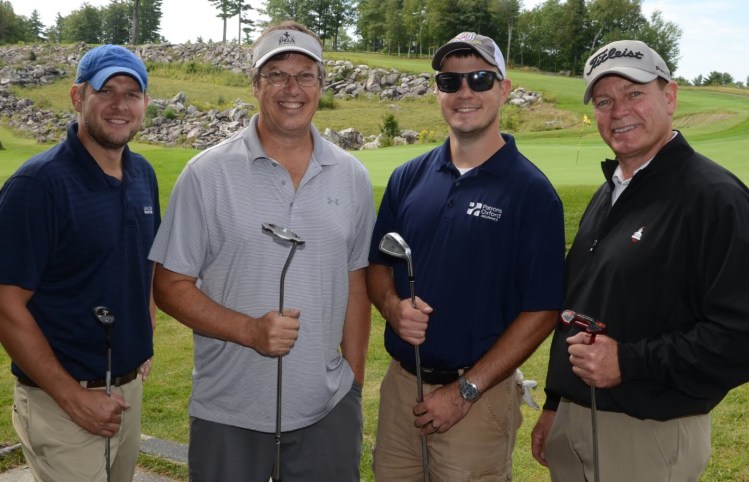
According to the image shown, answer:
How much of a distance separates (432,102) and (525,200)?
45.9 m

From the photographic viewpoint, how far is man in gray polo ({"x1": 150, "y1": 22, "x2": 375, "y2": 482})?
343 centimetres

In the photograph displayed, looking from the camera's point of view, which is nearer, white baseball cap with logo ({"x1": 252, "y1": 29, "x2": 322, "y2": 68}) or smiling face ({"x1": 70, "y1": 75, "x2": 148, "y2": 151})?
white baseball cap with logo ({"x1": 252, "y1": 29, "x2": 322, "y2": 68})

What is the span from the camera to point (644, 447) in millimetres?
3234

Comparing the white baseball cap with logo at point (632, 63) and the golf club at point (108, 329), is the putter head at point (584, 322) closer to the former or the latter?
the white baseball cap with logo at point (632, 63)

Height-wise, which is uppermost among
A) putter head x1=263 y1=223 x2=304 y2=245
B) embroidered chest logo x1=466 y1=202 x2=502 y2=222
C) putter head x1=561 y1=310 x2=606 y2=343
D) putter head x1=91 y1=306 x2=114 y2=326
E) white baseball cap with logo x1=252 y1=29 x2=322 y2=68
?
white baseball cap with logo x1=252 y1=29 x2=322 y2=68

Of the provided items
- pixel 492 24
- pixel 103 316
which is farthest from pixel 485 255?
pixel 492 24

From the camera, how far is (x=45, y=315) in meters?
3.56

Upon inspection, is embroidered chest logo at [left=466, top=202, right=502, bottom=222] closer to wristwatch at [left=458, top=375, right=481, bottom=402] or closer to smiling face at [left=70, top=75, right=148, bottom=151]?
wristwatch at [left=458, top=375, right=481, bottom=402]

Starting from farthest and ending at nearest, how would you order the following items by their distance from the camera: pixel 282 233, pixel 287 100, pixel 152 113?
1. pixel 152 113
2. pixel 287 100
3. pixel 282 233

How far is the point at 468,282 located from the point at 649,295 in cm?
84

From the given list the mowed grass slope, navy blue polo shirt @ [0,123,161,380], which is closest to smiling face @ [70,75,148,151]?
navy blue polo shirt @ [0,123,161,380]

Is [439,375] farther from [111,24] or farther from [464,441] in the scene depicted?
[111,24]

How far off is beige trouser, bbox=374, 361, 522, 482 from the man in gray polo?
12.1 inches

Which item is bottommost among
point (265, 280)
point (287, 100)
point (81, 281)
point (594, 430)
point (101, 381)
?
point (101, 381)
